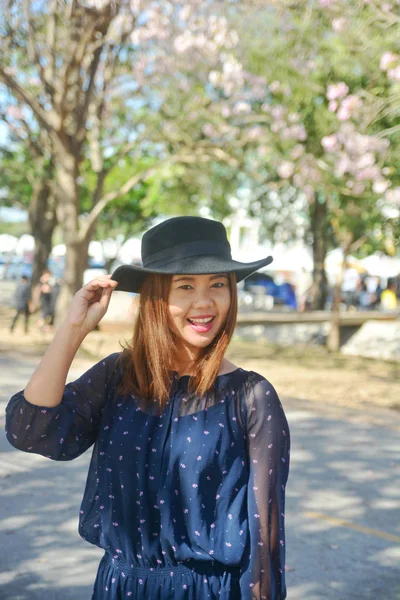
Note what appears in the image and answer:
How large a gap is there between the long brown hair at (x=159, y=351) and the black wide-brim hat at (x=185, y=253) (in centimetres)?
5

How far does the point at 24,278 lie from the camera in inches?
762

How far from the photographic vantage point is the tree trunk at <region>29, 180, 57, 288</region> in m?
25.4

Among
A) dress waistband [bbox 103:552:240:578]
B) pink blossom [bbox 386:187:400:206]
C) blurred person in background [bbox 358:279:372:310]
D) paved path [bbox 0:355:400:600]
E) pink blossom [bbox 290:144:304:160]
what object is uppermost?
pink blossom [bbox 290:144:304:160]

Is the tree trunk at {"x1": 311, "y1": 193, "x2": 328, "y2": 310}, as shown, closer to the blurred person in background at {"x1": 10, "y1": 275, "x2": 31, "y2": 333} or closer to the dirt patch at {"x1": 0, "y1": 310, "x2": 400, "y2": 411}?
the dirt patch at {"x1": 0, "y1": 310, "x2": 400, "y2": 411}

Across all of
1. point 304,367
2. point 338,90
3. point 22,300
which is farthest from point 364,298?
point 338,90

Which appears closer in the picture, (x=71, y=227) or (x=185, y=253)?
(x=185, y=253)

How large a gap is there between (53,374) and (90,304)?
22cm

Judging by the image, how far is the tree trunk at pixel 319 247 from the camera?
25828mm

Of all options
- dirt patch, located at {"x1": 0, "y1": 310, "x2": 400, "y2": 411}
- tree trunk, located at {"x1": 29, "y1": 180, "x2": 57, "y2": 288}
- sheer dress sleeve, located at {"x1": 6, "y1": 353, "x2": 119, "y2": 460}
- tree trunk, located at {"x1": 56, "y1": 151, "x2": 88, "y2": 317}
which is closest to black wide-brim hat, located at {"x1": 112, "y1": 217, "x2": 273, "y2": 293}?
sheer dress sleeve, located at {"x1": 6, "y1": 353, "x2": 119, "y2": 460}

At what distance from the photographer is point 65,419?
7.49 feet

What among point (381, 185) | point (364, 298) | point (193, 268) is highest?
point (381, 185)

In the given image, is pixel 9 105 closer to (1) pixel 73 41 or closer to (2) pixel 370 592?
(1) pixel 73 41

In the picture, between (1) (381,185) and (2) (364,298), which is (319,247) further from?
(1) (381,185)

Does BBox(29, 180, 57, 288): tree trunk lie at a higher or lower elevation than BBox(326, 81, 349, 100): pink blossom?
lower
